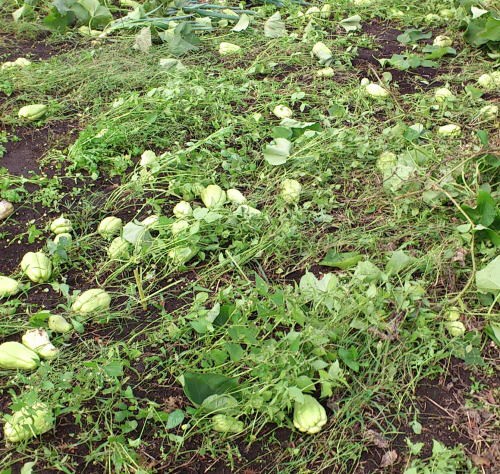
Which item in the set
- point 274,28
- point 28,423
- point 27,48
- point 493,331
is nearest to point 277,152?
point 493,331

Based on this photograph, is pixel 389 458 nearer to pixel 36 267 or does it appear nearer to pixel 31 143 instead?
pixel 36 267

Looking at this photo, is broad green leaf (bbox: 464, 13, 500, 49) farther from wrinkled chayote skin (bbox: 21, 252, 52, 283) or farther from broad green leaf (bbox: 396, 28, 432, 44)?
wrinkled chayote skin (bbox: 21, 252, 52, 283)

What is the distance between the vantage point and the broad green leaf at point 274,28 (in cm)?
380

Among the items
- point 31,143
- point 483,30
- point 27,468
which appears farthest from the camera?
point 483,30

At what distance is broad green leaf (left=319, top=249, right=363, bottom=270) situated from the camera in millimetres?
2277

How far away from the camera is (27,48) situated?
12.1 feet

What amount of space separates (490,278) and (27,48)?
300 centimetres

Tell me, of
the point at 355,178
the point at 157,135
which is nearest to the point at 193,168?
the point at 157,135

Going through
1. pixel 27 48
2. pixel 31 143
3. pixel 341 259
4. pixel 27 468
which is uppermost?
pixel 27 48

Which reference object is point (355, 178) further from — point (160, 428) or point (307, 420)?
point (160, 428)

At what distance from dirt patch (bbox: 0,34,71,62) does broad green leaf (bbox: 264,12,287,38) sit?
4.03 ft

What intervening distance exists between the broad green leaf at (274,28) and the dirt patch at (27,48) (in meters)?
1.23

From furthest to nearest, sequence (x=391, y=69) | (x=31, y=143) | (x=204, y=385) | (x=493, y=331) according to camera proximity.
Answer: (x=391, y=69), (x=31, y=143), (x=493, y=331), (x=204, y=385)

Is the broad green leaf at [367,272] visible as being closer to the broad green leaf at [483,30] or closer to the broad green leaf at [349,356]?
the broad green leaf at [349,356]
